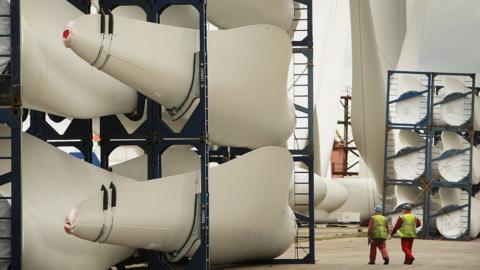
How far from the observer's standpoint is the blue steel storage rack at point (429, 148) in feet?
155

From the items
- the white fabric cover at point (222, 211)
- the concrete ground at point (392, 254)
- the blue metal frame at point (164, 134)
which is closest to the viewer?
the white fabric cover at point (222, 211)

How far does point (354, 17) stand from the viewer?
57125mm

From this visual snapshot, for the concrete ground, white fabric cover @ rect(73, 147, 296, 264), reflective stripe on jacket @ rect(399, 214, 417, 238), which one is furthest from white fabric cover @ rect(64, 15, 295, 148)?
reflective stripe on jacket @ rect(399, 214, 417, 238)

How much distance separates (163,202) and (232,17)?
739 centimetres

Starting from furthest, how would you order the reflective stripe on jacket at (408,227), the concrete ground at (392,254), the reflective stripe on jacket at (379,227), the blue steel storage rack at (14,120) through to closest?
the reflective stripe on jacket at (408,227)
the reflective stripe on jacket at (379,227)
the concrete ground at (392,254)
the blue steel storage rack at (14,120)

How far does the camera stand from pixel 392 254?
36469 millimetres

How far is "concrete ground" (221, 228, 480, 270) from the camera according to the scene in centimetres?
2989

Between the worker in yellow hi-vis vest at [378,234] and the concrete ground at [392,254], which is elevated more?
the worker in yellow hi-vis vest at [378,234]

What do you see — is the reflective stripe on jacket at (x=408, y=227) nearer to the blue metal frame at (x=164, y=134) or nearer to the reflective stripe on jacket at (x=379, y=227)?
the reflective stripe on jacket at (x=379, y=227)

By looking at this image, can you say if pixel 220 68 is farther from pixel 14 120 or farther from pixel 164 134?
pixel 14 120

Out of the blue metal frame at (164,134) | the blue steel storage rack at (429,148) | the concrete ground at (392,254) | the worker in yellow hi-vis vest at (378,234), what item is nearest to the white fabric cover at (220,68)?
the blue metal frame at (164,134)

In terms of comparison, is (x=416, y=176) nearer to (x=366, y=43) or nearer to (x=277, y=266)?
(x=366, y=43)

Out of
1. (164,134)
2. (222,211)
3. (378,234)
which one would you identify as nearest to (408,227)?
(378,234)

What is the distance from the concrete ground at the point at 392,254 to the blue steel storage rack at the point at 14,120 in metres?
9.33
